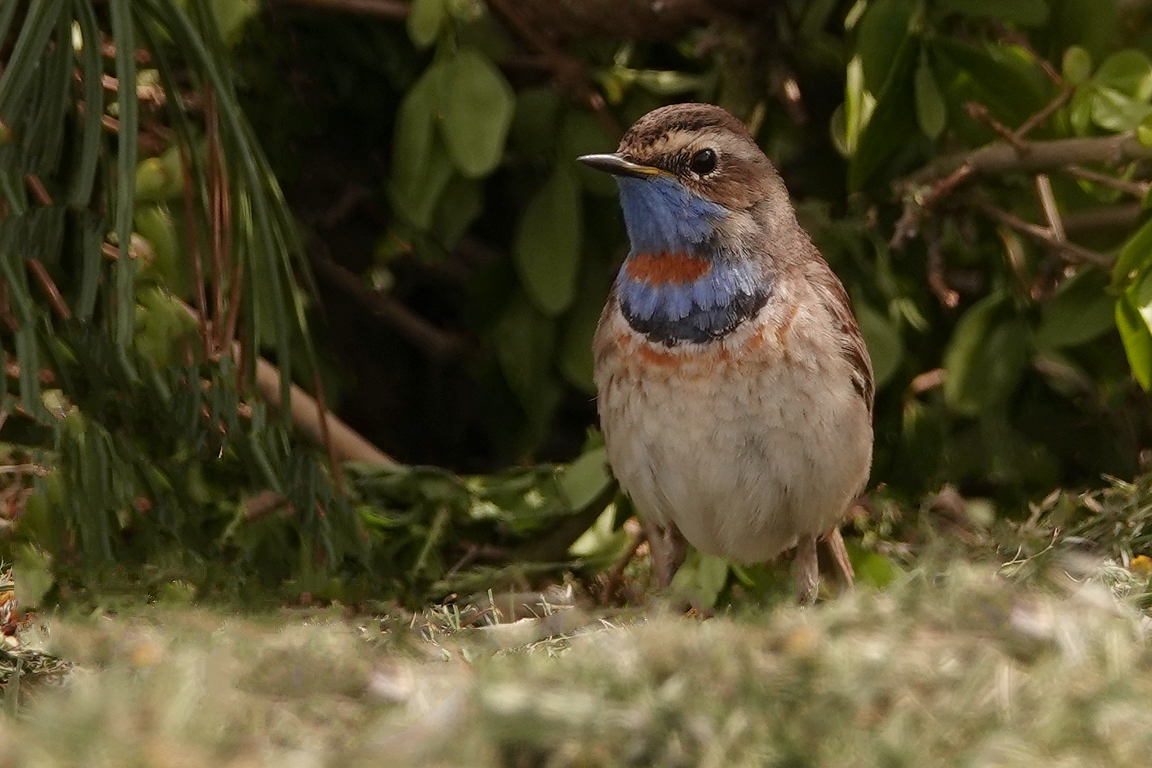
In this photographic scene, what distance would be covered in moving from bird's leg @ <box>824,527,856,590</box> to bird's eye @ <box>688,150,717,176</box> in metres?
0.69

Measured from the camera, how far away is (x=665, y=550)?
9.20 feet

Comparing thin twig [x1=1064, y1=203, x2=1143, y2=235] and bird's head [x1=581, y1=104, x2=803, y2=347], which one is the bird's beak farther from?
thin twig [x1=1064, y1=203, x2=1143, y2=235]

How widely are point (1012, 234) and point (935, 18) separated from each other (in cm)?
61

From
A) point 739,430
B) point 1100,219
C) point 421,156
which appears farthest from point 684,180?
point 1100,219

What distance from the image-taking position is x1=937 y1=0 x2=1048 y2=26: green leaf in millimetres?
2654

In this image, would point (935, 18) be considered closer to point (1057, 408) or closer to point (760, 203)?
point (760, 203)

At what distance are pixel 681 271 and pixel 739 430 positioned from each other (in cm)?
29

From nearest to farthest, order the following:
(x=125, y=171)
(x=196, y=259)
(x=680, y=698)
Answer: (x=680, y=698)
(x=125, y=171)
(x=196, y=259)

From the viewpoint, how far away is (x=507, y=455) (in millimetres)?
3564

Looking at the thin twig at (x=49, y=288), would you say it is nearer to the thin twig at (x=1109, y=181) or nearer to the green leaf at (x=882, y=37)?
the green leaf at (x=882, y=37)

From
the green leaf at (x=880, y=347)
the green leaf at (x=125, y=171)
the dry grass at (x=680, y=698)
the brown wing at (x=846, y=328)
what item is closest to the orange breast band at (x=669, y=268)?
the brown wing at (x=846, y=328)

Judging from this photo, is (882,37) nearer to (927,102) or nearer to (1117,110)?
(927,102)

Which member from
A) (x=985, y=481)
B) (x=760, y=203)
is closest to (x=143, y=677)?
(x=760, y=203)

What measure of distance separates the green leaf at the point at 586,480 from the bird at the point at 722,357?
0.16 metres
